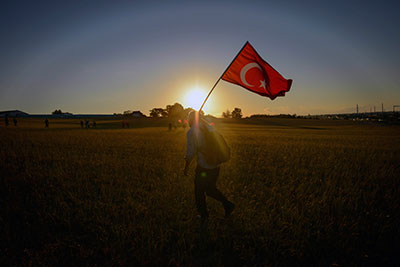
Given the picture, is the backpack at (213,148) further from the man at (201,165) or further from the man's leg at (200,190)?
the man's leg at (200,190)

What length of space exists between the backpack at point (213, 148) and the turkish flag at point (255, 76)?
197 centimetres

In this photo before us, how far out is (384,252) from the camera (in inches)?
111

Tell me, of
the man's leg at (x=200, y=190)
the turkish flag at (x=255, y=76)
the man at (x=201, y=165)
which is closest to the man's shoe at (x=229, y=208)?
the man at (x=201, y=165)

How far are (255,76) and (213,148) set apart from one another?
2719 mm

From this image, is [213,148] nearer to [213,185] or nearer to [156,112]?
[213,185]

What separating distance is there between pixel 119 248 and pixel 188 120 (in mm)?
2545

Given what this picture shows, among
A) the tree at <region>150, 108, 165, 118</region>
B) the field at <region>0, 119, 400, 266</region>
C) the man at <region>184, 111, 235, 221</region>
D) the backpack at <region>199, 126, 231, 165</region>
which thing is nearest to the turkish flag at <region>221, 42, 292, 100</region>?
the man at <region>184, 111, 235, 221</region>

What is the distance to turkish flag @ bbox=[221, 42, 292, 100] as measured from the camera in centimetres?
464

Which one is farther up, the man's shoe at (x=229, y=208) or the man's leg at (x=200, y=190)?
the man's leg at (x=200, y=190)

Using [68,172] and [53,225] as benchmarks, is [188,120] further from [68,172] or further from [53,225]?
[68,172]

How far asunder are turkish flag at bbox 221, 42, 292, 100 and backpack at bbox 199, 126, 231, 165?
1.97 meters

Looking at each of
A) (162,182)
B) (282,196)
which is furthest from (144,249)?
(282,196)

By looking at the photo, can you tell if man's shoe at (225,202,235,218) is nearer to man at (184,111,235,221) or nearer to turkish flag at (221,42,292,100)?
man at (184,111,235,221)

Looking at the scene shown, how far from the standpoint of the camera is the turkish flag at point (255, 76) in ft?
15.2
